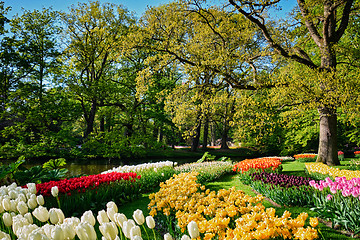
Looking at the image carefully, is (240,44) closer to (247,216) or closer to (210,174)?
(210,174)

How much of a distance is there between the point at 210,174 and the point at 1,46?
1638 centimetres

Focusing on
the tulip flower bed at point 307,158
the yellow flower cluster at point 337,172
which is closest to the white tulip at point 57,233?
the yellow flower cluster at point 337,172

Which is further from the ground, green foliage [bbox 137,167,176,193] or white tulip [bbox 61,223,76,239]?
white tulip [bbox 61,223,76,239]

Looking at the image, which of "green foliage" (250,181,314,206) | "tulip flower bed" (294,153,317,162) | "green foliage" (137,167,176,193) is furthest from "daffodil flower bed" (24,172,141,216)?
"tulip flower bed" (294,153,317,162)

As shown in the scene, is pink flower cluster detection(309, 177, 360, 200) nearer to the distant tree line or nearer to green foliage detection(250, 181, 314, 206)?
green foliage detection(250, 181, 314, 206)

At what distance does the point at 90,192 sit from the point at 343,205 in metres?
4.66

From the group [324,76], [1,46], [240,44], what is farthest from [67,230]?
[1,46]

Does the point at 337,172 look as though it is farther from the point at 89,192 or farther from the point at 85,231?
the point at 85,231

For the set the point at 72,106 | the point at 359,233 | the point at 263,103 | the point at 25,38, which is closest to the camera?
the point at 359,233

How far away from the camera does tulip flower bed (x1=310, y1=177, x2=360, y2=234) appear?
305cm

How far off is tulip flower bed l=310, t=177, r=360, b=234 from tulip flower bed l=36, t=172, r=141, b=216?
413 cm

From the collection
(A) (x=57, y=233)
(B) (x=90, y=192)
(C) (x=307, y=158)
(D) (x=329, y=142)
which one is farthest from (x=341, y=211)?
(C) (x=307, y=158)

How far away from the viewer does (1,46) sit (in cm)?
1506

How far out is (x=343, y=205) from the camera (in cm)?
332
